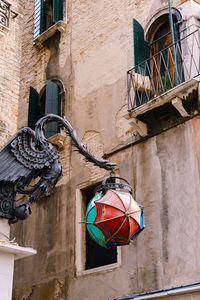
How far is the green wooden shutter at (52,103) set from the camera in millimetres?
12664

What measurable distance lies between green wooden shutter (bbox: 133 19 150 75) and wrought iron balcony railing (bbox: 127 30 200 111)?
105mm

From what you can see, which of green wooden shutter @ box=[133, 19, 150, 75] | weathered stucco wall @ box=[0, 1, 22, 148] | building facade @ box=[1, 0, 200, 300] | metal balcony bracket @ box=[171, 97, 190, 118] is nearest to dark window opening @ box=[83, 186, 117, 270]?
building facade @ box=[1, 0, 200, 300]

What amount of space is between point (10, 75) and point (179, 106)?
3150 mm

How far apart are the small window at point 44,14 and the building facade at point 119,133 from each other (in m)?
0.12

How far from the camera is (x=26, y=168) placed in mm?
7168

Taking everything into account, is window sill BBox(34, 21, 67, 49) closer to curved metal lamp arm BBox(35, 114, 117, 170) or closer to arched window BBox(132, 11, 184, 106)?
arched window BBox(132, 11, 184, 106)

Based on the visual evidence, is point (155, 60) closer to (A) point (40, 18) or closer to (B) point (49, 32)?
(B) point (49, 32)

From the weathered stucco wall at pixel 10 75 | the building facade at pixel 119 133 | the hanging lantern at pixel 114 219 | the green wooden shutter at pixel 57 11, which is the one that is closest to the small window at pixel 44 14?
the green wooden shutter at pixel 57 11

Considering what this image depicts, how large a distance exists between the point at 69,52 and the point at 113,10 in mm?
1683

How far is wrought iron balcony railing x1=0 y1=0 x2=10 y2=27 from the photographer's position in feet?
29.7

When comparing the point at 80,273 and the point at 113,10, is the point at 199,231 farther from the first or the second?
the point at 113,10

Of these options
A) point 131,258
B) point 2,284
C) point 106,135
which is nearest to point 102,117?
point 106,135

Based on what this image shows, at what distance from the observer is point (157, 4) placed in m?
11.2

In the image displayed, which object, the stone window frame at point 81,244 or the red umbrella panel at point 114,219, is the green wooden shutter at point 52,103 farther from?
the red umbrella panel at point 114,219
